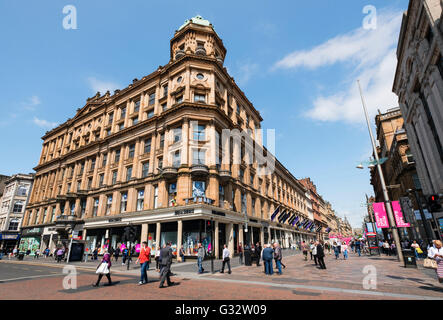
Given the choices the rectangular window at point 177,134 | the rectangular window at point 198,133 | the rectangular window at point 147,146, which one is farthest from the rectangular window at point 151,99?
the rectangular window at point 198,133

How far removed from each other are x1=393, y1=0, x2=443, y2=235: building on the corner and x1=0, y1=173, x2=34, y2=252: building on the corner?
76.0 metres

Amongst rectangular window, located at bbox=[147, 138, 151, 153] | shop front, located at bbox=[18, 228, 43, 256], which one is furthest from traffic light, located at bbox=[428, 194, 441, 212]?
shop front, located at bbox=[18, 228, 43, 256]

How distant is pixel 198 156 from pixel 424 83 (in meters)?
23.8

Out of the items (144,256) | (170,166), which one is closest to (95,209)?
(170,166)

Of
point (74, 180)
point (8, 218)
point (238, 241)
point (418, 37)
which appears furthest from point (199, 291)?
point (8, 218)

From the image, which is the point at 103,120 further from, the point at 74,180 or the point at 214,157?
the point at 214,157

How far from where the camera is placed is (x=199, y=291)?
8500 mm

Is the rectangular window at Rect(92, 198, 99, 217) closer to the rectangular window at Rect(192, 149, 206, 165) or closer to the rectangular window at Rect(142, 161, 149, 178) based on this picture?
the rectangular window at Rect(142, 161, 149, 178)

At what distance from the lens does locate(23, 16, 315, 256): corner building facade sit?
24.7 metres

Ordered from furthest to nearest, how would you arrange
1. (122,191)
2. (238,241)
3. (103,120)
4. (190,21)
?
(103,120)
(190,21)
(122,191)
(238,241)

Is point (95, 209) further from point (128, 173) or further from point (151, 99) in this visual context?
point (151, 99)
